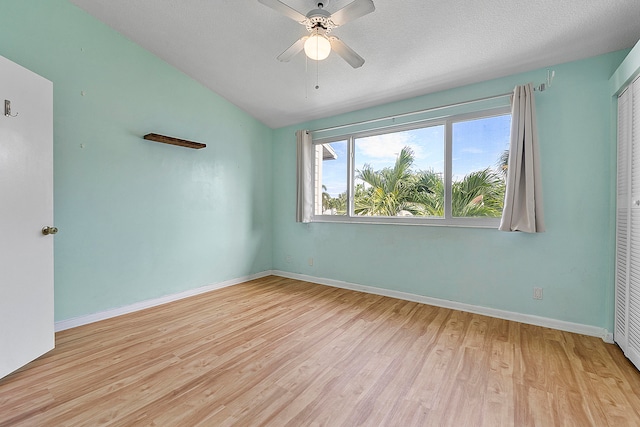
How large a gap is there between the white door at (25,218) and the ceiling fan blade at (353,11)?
221cm

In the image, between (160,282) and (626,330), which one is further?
(160,282)

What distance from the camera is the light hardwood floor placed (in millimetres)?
1467

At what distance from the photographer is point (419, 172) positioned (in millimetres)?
3369

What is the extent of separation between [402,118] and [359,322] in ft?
8.19

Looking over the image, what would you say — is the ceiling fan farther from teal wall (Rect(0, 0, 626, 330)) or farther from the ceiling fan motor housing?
teal wall (Rect(0, 0, 626, 330))

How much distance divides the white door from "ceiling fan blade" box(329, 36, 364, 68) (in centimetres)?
221

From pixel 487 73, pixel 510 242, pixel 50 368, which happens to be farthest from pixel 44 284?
pixel 487 73

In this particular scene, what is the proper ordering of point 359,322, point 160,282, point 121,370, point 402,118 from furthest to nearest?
point 402,118
point 160,282
point 359,322
point 121,370

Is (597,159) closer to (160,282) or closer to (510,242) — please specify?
(510,242)

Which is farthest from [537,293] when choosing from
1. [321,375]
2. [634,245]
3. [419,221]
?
[321,375]

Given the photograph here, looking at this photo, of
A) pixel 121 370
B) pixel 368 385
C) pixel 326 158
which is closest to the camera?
pixel 368 385

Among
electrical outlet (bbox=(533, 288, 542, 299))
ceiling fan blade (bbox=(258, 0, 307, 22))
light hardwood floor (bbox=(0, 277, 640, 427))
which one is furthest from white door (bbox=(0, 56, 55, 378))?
electrical outlet (bbox=(533, 288, 542, 299))

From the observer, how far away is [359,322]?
2.71m

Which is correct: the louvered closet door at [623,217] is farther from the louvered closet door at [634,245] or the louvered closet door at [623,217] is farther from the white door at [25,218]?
the white door at [25,218]
